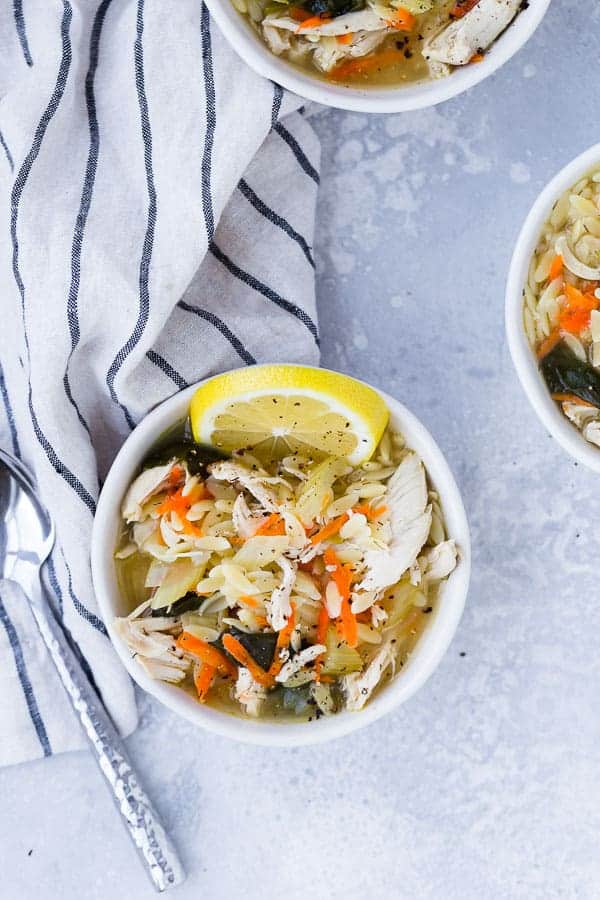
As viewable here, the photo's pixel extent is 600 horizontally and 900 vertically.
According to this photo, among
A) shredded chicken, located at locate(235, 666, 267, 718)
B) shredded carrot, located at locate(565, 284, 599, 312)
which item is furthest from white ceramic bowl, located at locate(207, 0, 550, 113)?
shredded chicken, located at locate(235, 666, 267, 718)

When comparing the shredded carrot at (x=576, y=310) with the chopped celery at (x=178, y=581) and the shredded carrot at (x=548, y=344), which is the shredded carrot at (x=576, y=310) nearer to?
the shredded carrot at (x=548, y=344)

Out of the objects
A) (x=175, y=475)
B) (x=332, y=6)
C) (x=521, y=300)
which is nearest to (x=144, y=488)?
(x=175, y=475)

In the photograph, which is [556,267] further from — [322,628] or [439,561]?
[322,628]

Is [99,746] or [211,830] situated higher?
[99,746]

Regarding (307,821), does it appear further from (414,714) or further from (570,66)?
(570,66)

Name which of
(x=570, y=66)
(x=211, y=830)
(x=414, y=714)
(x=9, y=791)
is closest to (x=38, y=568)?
(x=9, y=791)

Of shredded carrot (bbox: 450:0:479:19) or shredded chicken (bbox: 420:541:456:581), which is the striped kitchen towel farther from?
shredded chicken (bbox: 420:541:456:581)
